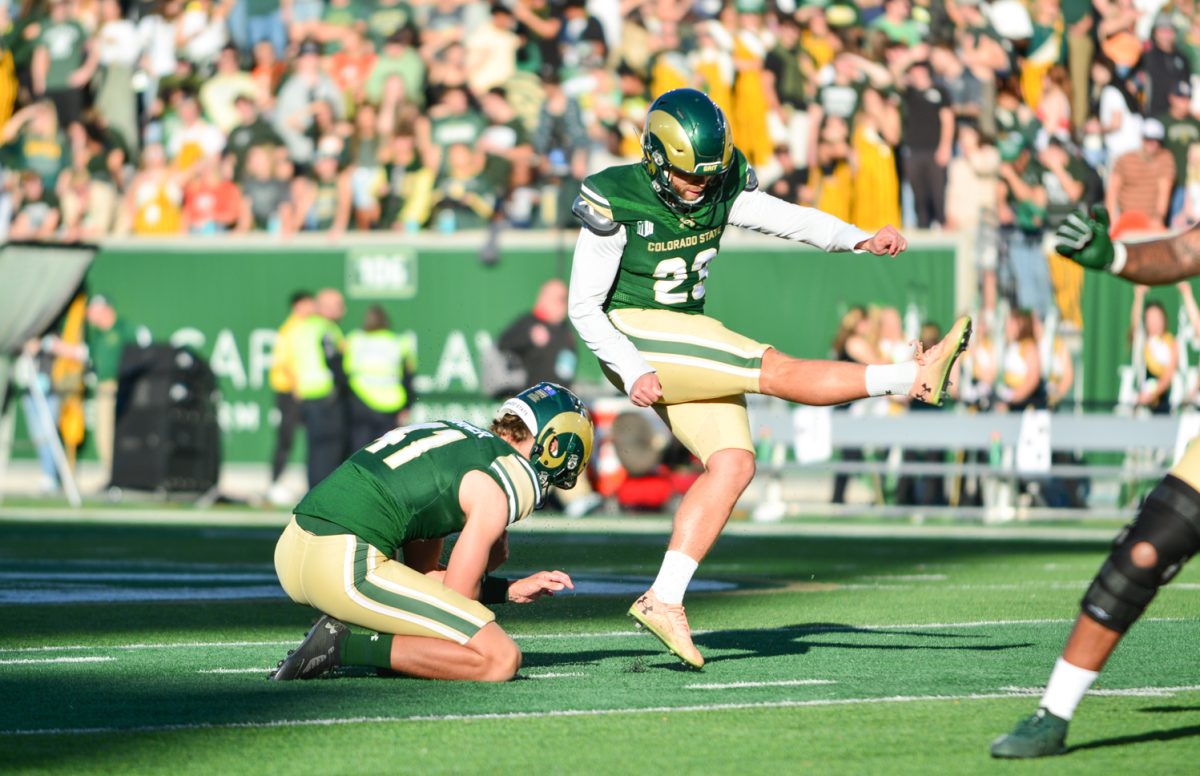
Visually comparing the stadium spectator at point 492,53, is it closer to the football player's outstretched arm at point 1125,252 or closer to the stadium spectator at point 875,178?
the stadium spectator at point 875,178

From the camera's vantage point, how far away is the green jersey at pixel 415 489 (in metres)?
6.95

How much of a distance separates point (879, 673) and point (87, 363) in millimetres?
15469

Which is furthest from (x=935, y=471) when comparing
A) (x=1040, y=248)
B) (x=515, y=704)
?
(x=515, y=704)

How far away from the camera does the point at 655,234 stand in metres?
7.85

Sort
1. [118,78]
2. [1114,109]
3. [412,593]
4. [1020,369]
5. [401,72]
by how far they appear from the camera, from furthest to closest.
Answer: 1. [118,78]
2. [401,72]
3. [1114,109]
4. [1020,369]
5. [412,593]

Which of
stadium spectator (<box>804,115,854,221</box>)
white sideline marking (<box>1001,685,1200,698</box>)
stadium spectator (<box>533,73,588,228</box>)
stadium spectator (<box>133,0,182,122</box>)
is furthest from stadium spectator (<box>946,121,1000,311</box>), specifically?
white sideline marking (<box>1001,685,1200,698</box>)

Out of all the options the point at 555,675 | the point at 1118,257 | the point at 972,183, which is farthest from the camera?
the point at 972,183

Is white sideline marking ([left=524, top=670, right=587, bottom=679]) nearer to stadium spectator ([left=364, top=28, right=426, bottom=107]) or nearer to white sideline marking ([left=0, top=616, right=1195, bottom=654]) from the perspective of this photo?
white sideline marking ([left=0, top=616, right=1195, bottom=654])

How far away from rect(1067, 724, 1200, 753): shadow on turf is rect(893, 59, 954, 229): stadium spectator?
575 inches

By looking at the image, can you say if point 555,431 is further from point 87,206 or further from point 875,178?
point 87,206

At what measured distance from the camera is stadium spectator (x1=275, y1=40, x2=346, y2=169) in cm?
2328

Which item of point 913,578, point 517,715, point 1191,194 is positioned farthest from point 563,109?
point 517,715

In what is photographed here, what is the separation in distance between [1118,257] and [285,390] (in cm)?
1566

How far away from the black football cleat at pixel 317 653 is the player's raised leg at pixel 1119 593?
8.17 ft
